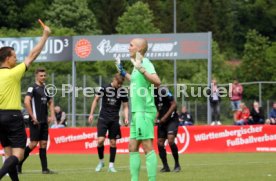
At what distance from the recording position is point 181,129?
26594mm

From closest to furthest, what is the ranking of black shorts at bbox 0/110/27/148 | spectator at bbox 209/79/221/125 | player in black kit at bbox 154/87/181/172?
1. black shorts at bbox 0/110/27/148
2. player in black kit at bbox 154/87/181/172
3. spectator at bbox 209/79/221/125

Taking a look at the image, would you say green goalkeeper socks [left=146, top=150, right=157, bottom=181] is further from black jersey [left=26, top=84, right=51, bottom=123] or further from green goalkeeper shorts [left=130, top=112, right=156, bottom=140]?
black jersey [left=26, top=84, right=51, bottom=123]

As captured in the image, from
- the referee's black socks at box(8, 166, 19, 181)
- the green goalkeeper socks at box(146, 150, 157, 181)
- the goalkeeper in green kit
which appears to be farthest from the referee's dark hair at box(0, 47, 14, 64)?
the green goalkeeper socks at box(146, 150, 157, 181)

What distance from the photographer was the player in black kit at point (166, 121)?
1719 cm

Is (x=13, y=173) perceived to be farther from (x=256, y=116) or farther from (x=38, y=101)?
(x=256, y=116)

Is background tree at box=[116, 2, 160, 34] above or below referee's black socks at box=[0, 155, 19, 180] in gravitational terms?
above

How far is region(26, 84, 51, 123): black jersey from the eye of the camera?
55.9 ft

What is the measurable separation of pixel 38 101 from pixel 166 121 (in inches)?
107

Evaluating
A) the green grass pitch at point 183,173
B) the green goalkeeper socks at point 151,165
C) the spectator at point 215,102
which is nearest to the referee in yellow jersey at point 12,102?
the green goalkeeper socks at point 151,165

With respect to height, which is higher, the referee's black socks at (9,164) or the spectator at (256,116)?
the spectator at (256,116)

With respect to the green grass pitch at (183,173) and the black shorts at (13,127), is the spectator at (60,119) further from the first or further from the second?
the black shorts at (13,127)

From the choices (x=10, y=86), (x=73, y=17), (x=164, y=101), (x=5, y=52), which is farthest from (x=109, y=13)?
(x=10, y=86)

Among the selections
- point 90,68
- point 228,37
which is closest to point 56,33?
point 90,68

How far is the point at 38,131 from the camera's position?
1709 cm
